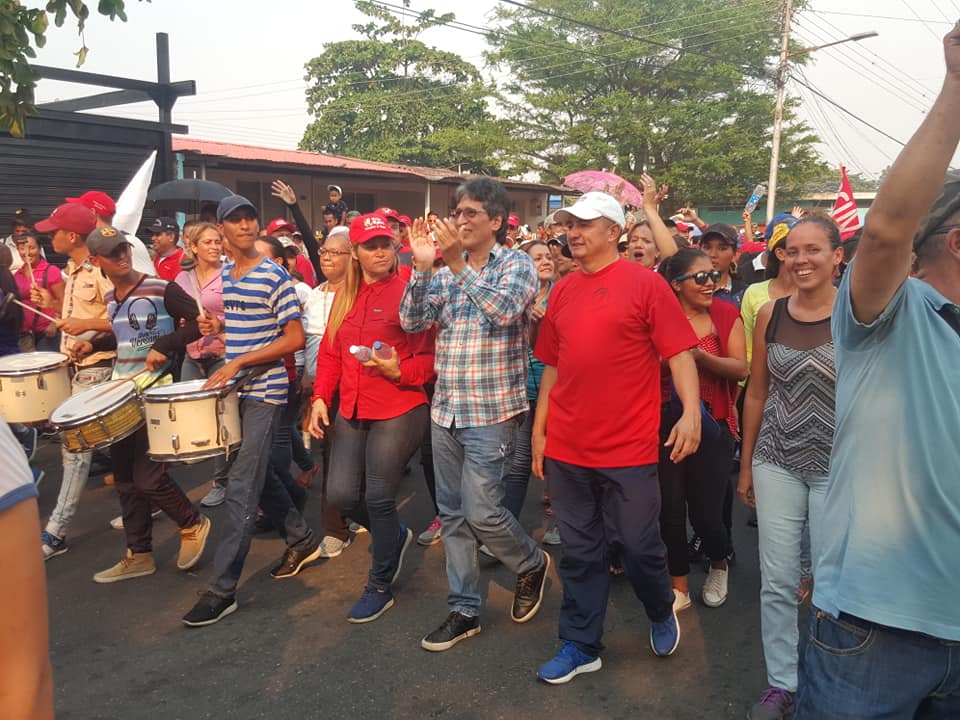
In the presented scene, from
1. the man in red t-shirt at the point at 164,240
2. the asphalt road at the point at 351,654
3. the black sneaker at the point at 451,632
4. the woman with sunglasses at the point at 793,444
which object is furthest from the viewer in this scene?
the man in red t-shirt at the point at 164,240

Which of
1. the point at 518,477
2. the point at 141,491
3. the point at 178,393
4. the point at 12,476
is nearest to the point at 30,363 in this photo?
the point at 141,491

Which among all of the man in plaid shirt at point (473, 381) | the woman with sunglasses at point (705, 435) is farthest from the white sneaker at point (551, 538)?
the man in plaid shirt at point (473, 381)

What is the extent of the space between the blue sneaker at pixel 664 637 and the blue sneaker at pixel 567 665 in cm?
29

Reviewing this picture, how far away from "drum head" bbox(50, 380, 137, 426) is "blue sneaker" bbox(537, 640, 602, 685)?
2598 mm

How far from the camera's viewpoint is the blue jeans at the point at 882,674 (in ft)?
5.92

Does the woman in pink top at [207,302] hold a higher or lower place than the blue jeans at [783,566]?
higher

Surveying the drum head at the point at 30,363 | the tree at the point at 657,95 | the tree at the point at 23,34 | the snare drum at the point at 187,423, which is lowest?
the snare drum at the point at 187,423

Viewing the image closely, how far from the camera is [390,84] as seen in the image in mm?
47562

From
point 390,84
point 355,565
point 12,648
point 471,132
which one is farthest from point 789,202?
point 12,648

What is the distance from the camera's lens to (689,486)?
13.9 ft

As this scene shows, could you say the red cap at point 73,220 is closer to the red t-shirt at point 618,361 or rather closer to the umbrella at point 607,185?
the red t-shirt at point 618,361

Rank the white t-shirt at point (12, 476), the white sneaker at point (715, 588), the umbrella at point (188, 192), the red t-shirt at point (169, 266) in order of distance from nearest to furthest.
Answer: the white t-shirt at point (12, 476)
the white sneaker at point (715, 588)
the red t-shirt at point (169, 266)
the umbrella at point (188, 192)

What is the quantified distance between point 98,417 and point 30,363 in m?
1.18

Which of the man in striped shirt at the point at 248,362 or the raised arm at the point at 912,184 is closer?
the raised arm at the point at 912,184
